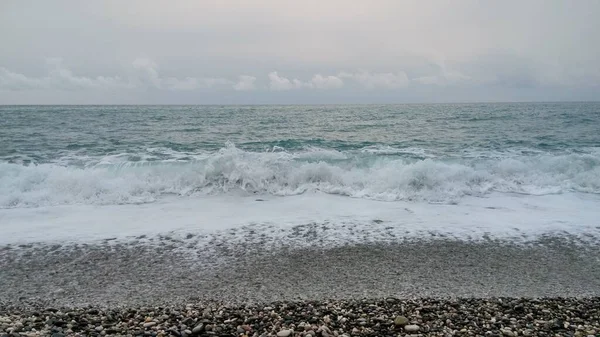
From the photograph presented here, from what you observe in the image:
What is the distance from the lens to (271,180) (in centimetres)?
1174

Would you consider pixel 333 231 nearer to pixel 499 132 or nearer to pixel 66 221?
pixel 66 221

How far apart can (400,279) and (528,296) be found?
1.58m

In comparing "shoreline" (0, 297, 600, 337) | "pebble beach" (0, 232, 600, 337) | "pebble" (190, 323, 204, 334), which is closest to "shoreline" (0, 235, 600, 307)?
"pebble beach" (0, 232, 600, 337)

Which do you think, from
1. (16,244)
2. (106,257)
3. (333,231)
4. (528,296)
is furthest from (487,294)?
(16,244)

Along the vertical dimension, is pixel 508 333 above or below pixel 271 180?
below

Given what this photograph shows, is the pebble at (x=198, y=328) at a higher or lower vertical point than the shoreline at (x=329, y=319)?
higher

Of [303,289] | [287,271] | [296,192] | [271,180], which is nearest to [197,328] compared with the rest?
[303,289]

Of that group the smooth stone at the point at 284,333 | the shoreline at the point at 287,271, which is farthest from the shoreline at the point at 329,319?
the shoreline at the point at 287,271

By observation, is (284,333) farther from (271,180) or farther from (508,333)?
(271,180)

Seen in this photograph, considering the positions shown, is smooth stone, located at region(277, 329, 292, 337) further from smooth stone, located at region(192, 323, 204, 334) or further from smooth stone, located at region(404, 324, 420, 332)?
smooth stone, located at region(404, 324, 420, 332)

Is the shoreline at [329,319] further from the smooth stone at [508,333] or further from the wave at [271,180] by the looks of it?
the wave at [271,180]

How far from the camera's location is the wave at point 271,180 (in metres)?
10.2

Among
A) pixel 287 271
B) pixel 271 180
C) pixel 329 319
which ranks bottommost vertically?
pixel 287 271

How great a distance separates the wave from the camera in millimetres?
10234
